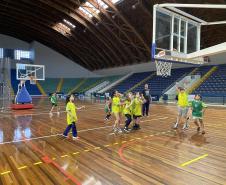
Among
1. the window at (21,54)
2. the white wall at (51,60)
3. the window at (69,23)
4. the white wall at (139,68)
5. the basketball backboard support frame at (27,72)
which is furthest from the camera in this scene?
the window at (21,54)

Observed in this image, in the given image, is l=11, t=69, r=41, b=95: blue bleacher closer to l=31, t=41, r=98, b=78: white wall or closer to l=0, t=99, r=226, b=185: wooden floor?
l=31, t=41, r=98, b=78: white wall

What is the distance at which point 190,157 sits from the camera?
236 inches

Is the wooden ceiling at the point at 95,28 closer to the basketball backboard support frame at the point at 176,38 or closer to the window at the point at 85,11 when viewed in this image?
the window at the point at 85,11

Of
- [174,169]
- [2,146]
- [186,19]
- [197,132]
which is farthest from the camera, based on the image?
[186,19]

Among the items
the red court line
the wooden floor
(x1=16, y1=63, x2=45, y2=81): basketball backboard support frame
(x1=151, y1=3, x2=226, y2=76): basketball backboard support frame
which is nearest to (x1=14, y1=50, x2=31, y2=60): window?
(x1=16, y1=63, x2=45, y2=81): basketball backboard support frame

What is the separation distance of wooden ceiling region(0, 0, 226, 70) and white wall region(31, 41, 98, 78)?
1.38 metres

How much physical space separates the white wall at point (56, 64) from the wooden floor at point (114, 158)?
34.9 meters

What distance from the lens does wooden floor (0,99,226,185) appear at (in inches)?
183

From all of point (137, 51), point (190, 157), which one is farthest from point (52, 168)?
point (137, 51)

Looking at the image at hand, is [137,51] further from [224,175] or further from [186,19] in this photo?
[224,175]

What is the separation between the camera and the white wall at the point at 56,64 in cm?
4159

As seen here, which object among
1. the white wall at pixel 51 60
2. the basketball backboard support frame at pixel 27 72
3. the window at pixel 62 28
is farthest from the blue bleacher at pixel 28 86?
the window at pixel 62 28

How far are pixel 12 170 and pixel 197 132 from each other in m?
7.14

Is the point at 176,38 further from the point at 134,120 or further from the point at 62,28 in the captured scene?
Result: the point at 62,28
